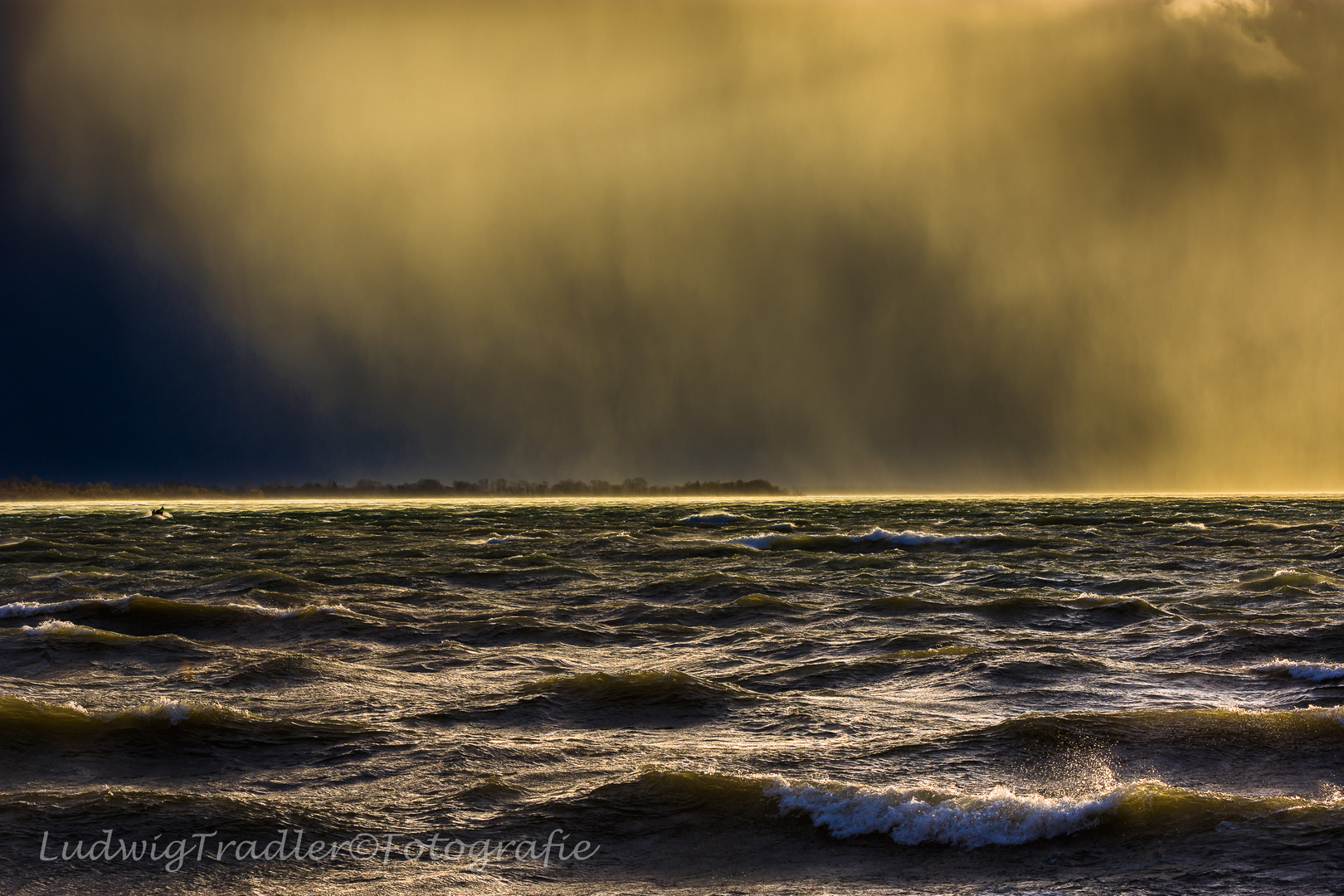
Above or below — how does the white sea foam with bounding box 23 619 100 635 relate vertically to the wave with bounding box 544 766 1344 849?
below

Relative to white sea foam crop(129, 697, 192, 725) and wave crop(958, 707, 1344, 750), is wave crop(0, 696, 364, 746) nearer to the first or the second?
white sea foam crop(129, 697, 192, 725)

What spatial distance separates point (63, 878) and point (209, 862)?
1093 millimetres

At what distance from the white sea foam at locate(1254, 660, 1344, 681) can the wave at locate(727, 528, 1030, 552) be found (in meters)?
29.6

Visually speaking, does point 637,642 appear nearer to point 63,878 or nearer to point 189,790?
point 189,790

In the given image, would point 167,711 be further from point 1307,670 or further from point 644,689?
point 1307,670

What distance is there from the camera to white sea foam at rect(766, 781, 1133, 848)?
820 cm

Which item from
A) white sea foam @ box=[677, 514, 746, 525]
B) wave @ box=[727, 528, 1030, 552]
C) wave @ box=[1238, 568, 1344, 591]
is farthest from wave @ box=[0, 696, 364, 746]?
white sea foam @ box=[677, 514, 746, 525]

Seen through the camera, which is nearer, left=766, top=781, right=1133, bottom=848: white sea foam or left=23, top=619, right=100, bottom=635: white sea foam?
left=766, top=781, right=1133, bottom=848: white sea foam

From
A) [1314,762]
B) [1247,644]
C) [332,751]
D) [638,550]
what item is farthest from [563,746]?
[638,550]

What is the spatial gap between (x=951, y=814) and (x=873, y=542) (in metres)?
41.5

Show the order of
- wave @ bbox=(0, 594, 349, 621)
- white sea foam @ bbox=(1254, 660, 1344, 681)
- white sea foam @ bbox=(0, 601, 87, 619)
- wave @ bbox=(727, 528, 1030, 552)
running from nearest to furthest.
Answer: white sea foam @ bbox=(1254, 660, 1344, 681) → wave @ bbox=(0, 594, 349, 621) → white sea foam @ bbox=(0, 601, 87, 619) → wave @ bbox=(727, 528, 1030, 552)

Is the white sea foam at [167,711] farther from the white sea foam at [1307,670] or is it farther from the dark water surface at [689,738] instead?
the white sea foam at [1307,670]

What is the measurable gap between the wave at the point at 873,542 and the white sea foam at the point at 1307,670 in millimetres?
29628

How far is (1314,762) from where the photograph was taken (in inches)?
394
